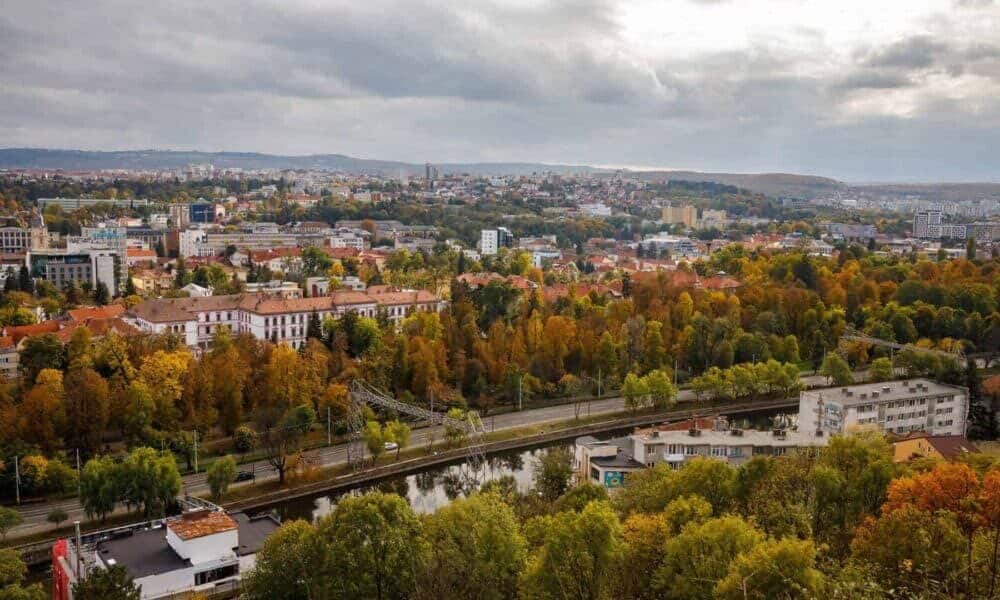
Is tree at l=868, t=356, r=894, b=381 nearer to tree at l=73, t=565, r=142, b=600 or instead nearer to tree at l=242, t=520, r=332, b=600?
tree at l=242, t=520, r=332, b=600

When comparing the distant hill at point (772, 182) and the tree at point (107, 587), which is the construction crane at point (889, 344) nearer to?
the tree at point (107, 587)

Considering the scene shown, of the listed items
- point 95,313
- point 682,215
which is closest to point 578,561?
point 95,313

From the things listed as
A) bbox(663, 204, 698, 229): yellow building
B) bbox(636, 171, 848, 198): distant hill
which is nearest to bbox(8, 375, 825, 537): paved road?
bbox(663, 204, 698, 229): yellow building

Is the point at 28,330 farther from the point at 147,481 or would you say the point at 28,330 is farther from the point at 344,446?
the point at 147,481

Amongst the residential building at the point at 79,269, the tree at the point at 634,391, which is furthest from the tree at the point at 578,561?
the residential building at the point at 79,269

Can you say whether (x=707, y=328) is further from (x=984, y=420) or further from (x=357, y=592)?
(x=357, y=592)

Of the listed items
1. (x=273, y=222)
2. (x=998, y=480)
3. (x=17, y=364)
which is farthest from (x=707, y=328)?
(x=273, y=222)

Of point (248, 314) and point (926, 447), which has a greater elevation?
point (248, 314)
